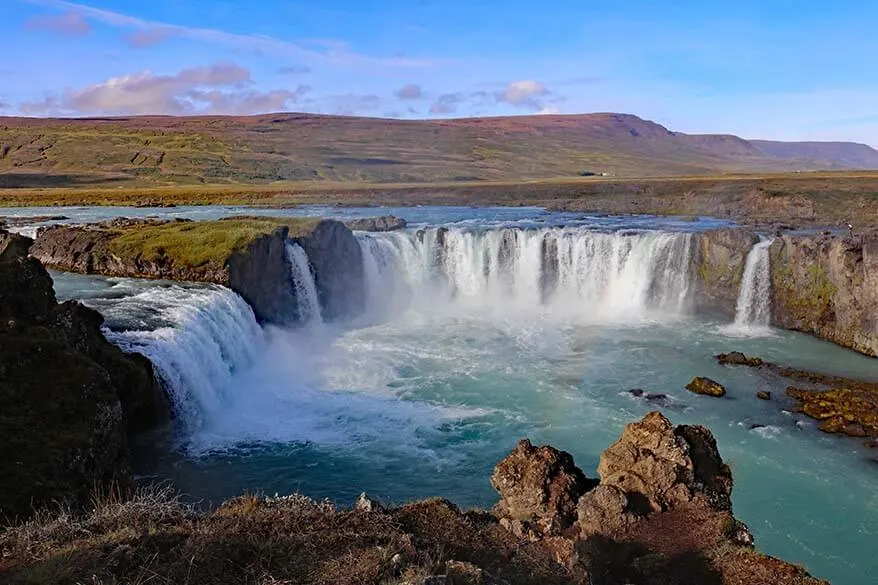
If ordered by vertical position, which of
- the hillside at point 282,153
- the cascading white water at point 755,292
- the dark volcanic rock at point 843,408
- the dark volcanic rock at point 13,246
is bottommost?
the dark volcanic rock at point 843,408

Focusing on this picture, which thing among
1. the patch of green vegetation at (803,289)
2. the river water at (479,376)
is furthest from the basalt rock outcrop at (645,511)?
the patch of green vegetation at (803,289)

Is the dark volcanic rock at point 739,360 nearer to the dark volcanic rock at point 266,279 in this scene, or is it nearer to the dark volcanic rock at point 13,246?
the dark volcanic rock at point 266,279

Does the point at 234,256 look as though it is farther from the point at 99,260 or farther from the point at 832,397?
the point at 832,397

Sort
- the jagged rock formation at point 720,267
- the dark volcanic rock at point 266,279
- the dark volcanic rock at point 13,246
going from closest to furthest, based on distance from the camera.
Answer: the dark volcanic rock at point 13,246 < the dark volcanic rock at point 266,279 < the jagged rock formation at point 720,267

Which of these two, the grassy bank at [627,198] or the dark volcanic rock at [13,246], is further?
the grassy bank at [627,198]

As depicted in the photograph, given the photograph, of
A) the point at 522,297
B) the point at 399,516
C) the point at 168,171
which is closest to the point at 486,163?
the point at 168,171

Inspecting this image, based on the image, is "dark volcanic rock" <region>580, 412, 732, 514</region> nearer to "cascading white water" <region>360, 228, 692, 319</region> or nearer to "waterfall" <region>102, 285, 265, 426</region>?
"waterfall" <region>102, 285, 265, 426</region>

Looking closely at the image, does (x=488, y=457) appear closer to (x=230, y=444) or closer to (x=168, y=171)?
(x=230, y=444)
